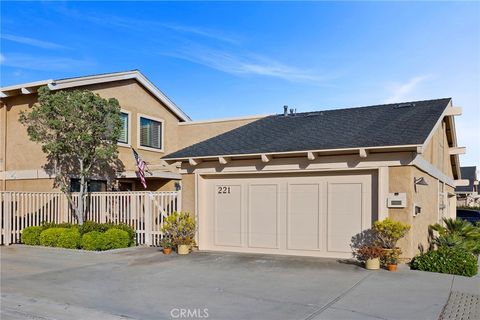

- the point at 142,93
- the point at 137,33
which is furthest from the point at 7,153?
the point at 137,33

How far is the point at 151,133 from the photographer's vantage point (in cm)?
2114

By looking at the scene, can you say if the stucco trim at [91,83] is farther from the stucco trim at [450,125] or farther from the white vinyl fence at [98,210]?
the stucco trim at [450,125]

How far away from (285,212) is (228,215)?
1.86 metres

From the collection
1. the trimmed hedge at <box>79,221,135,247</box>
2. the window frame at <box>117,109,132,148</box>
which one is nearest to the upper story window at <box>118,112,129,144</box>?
the window frame at <box>117,109,132,148</box>

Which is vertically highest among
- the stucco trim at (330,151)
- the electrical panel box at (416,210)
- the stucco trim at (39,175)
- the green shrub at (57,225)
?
the stucco trim at (330,151)

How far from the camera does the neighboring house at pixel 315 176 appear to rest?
36.6 feet

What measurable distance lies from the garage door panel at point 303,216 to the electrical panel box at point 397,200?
193cm

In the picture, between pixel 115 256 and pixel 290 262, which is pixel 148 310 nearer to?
pixel 290 262

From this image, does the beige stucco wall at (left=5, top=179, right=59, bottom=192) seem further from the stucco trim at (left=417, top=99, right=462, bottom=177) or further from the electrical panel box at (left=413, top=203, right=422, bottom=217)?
the stucco trim at (left=417, top=99, right=462, bottom=177)

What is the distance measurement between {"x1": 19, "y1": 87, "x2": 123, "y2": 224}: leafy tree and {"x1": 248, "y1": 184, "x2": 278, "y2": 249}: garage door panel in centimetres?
584

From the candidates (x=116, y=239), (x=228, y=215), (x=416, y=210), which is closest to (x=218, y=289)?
(x=228, y=215)

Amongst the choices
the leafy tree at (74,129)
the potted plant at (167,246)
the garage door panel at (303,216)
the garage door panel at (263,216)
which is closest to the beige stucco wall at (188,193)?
the potted plant at (167,246)

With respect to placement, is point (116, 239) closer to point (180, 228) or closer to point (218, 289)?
point (180, 228)

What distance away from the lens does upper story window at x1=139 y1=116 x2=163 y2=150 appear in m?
20.5
